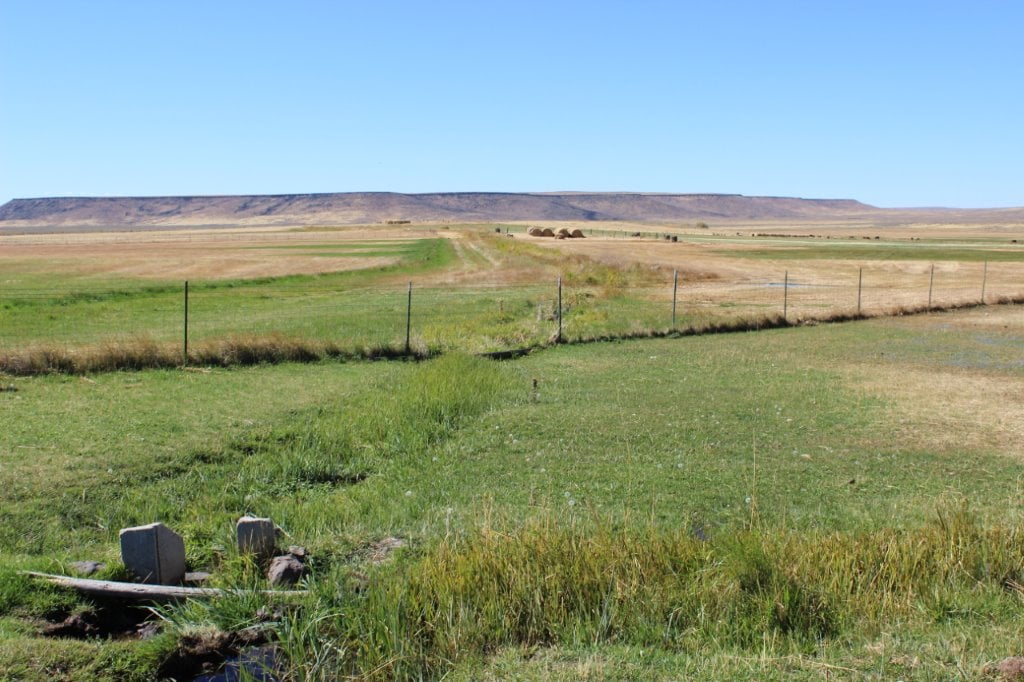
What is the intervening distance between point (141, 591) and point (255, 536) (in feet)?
3.49

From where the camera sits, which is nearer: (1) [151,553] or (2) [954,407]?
(1) [151,553]

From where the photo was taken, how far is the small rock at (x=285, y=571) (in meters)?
7.92

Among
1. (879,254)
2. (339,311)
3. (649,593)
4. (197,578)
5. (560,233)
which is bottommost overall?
(197,578)

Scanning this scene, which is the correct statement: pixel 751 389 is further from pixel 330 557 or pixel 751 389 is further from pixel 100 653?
pixel 100 653

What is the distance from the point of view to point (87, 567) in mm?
8141

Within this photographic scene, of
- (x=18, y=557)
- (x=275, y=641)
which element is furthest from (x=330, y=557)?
(x=18, y=557)

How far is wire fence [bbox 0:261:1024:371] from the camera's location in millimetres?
22969

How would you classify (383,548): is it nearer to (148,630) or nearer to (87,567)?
(148,630)

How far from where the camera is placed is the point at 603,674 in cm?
626

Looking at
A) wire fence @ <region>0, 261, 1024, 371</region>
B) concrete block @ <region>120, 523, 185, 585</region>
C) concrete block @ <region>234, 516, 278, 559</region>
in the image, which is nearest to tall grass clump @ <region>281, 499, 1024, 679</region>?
concrete block @ <region>234, 516, 278, 559</region>

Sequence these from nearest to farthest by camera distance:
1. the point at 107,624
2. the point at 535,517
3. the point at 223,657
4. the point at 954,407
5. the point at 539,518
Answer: the point at 223,657 < the point at 107,624 < the point at 539,518 < the point at 535,517 < the point at 954,407

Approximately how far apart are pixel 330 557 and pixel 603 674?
3.26 m

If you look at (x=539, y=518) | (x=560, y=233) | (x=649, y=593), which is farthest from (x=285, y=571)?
(x=560, y=233)

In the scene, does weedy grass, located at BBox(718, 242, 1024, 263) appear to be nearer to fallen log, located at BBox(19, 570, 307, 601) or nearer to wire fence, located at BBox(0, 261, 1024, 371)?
wire fence, located at BBox(0, 261, 1024, 371)
